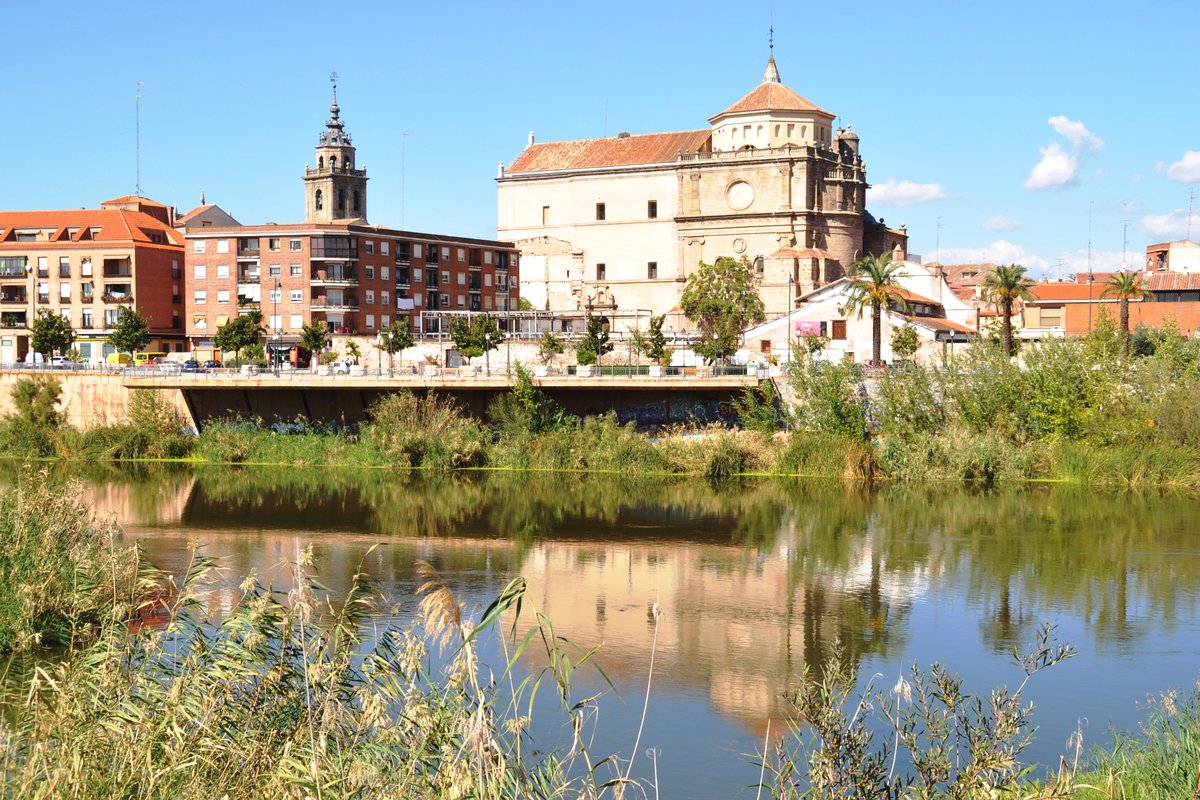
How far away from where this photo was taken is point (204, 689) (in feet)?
34.8

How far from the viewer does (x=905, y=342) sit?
55.6 metres

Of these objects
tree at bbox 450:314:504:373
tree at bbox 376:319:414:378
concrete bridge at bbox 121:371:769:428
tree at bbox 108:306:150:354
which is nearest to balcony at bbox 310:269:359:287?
tree at bbox 376:319:414:378

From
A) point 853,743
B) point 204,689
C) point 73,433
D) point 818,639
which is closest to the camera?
point 853,743

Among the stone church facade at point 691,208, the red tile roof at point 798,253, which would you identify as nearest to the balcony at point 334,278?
the stone church facade at point 691,208

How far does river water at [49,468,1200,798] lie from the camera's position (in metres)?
17.5

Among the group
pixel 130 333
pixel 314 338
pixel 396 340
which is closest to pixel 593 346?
pixel 396 340

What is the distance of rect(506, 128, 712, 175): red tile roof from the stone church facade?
0.10m

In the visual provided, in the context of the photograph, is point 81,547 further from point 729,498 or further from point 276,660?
point 729,498

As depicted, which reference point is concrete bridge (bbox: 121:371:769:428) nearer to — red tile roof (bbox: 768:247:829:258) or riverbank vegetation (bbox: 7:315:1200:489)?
riverbank vegetation (bbox: 7:315:1200:489)

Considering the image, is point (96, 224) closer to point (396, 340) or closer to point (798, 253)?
point (396, 340)

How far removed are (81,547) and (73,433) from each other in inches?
1198

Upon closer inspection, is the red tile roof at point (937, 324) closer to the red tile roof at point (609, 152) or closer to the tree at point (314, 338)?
the red tile roof at point (609, 152)

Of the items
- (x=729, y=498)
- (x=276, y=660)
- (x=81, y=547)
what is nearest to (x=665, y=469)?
(x=729, y=498)

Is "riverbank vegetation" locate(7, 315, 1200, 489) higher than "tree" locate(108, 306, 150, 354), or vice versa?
"tree" locate(108, 306, 150, 354)
